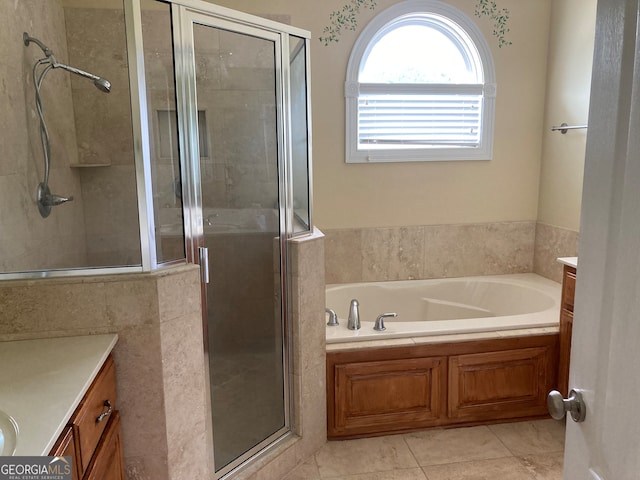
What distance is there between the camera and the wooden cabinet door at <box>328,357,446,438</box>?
247 cm

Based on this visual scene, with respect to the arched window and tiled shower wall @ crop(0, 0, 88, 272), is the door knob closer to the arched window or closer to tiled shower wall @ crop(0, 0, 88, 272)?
tiled shower wall @ crop(0, 0, 88, 272)

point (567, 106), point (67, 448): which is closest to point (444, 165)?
point (567, 106)

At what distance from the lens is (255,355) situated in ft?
7.37

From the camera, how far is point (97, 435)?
1366mm

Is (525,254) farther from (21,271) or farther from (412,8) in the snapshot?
(21,271)

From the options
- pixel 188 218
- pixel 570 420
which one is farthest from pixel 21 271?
pixel 570 420

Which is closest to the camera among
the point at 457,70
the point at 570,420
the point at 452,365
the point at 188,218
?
the point at 570,420

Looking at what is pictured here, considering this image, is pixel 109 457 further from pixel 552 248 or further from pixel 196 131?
pixel 552 248

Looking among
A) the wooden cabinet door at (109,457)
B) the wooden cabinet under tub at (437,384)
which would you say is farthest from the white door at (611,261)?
the wooden cabinet under tub at (437,384)

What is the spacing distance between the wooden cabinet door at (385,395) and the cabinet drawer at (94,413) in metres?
1.20

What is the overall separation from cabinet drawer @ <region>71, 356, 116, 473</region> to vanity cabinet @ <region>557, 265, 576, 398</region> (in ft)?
7.21

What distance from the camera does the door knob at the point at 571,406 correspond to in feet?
2.95

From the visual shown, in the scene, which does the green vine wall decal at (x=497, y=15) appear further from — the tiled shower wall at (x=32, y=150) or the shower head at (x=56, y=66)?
the tiled shower wall at (x=32, y=150)

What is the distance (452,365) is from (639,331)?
1.88 metres
